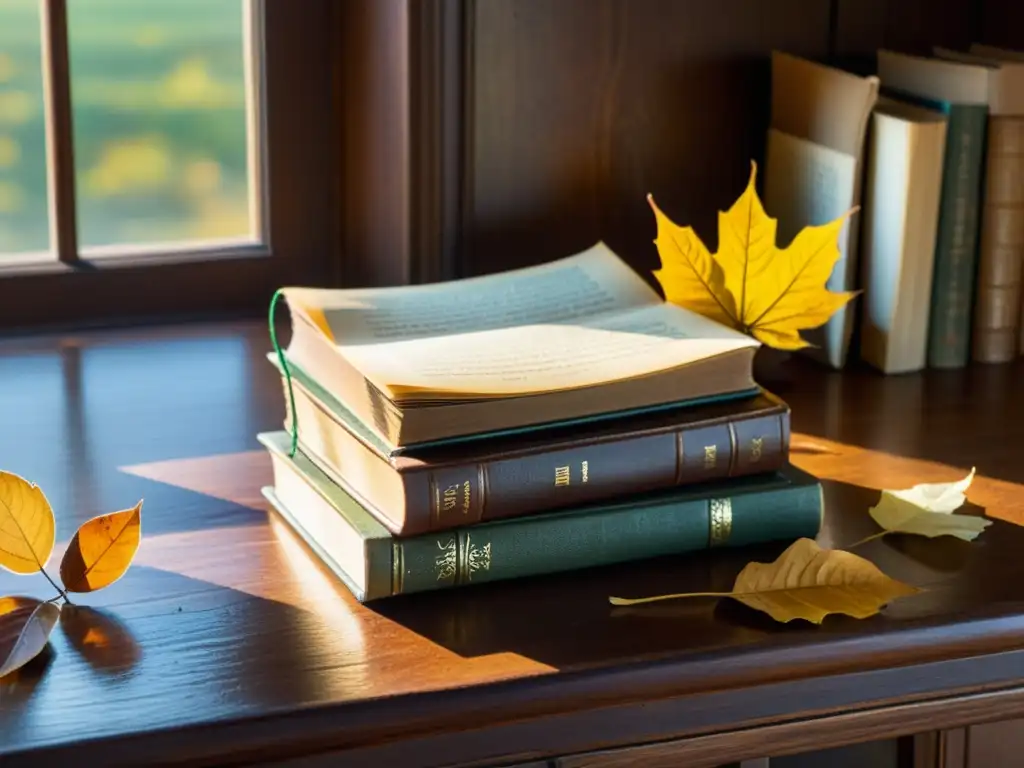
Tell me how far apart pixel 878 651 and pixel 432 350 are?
0.31 meters

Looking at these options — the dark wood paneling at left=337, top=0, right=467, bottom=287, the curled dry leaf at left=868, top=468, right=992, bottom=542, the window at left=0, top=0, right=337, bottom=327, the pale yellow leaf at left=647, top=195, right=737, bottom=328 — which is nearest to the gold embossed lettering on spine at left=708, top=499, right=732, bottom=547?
the curled dry leaf at left=868, top=468, right=992, bottom=542

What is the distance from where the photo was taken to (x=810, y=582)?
2.80ft

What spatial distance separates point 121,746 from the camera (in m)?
0.71

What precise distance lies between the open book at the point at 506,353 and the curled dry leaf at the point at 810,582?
113 millimetres

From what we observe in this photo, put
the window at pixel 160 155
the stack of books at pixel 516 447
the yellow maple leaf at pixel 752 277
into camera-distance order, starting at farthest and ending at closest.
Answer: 1. the window at pixel 160 155
2. the yellow maple leaf at pixel 752 277
3. the stack of books at pixel 516 447

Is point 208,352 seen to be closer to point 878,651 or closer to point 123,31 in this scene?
point 123,31

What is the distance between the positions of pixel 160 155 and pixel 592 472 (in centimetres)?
68

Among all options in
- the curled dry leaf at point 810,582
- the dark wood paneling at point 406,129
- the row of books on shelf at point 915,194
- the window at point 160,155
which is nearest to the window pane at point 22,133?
the window at point 160,155

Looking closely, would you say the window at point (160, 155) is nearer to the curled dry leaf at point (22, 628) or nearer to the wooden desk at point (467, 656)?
the wooden desk at point (467, 656)

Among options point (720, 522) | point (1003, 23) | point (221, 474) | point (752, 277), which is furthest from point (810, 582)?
point (1003, 23)

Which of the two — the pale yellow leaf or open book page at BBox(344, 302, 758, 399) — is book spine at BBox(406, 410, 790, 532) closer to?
open book page at BBox(344, 302, 758, 399)

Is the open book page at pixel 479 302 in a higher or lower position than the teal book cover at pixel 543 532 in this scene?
higher

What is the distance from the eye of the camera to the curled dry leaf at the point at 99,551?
2.70 ft

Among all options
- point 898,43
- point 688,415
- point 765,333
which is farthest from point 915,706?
Result: point 898,43
